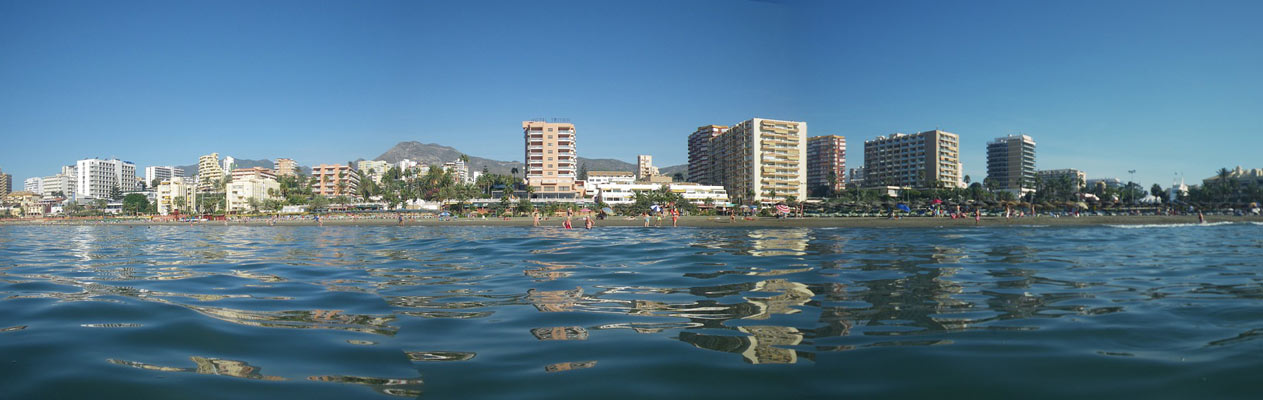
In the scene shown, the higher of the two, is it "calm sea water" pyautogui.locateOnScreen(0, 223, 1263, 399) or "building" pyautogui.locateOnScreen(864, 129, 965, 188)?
"building" pyautogui.locateOnScreen(864, 129, 965, 188)

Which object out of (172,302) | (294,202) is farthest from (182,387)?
(294,202)

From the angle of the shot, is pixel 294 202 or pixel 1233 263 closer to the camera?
pixel 1233 263

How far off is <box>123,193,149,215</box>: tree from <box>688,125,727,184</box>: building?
11145 centimetres

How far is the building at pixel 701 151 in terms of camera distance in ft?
426

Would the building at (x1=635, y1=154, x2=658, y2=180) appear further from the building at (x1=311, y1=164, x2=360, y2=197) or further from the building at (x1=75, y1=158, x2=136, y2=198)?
the building at (x1=75, y1=158, x2=136, y2=198)

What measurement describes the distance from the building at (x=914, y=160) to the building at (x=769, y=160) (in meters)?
31.8

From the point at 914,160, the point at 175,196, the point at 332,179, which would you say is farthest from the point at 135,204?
the point at 914,160

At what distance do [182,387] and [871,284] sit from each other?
269 inches

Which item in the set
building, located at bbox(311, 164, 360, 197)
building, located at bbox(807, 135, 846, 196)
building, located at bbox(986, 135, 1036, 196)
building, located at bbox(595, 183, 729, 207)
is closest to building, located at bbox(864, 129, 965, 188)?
building, located at bbox(807, 135, 846, 196)

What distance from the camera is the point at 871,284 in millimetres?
7297

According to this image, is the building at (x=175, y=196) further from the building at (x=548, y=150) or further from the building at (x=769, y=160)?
the building at (x=769, y=160)

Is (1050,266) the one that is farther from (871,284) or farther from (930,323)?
(930,323)

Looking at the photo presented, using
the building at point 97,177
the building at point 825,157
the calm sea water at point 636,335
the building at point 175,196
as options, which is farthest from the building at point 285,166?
the calm sea water at point 636,335

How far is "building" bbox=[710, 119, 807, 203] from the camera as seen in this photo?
99.2 metres
